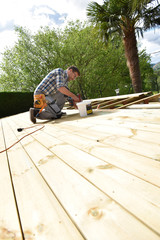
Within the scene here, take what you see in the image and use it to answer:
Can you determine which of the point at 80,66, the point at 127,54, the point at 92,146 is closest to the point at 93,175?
the point at 92,146

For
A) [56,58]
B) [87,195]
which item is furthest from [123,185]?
[56,58]

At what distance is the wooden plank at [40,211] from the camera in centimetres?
50

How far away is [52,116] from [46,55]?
11743mm

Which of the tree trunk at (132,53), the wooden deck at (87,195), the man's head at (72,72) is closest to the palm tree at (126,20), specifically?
the tree trunk at (132,53)

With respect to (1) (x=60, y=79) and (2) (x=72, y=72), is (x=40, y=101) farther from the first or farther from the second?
(2) (x=72, y=72)

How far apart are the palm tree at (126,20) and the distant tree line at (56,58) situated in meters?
Answer: 5.15

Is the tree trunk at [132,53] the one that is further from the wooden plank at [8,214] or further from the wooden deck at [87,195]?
the wooden plank at [8,214]

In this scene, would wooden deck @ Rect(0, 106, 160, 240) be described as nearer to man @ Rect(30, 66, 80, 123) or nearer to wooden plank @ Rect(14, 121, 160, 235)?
wooden plank @ Rect(14, 121, 160, 235)

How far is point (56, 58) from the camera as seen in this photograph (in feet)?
41.7

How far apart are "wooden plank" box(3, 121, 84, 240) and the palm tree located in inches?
284

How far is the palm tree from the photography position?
629 centimetres

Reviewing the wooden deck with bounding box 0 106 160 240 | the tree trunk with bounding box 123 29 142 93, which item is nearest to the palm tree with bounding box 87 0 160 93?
the tree trunk with bounding box 123 29 142 93

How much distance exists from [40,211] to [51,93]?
10.0ft

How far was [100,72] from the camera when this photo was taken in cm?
1319
